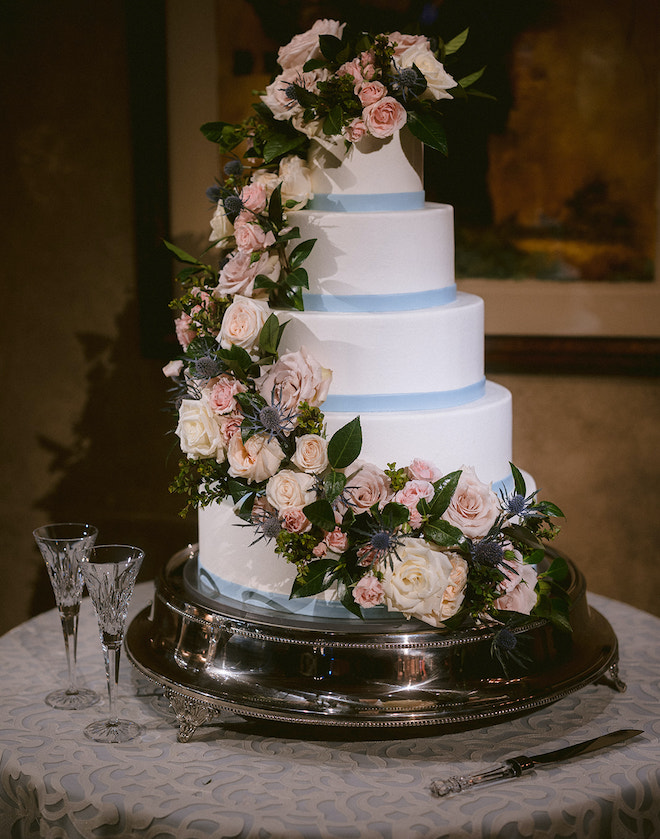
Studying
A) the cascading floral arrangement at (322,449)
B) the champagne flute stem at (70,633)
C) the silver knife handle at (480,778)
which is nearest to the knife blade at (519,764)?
the silver knife handle at (480,778)

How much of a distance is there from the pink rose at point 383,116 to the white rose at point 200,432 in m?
0.59

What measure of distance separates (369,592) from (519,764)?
369 millimetres

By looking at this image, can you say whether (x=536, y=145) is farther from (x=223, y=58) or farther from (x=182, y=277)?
(x=182, y=277)

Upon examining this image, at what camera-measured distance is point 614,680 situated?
1.99 meters

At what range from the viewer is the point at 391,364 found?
1.89 metres

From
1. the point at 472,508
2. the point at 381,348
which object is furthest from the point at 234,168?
the point at 472,508

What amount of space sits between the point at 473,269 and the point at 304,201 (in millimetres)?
1298

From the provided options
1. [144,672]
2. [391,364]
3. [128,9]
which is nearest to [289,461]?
[391,364]

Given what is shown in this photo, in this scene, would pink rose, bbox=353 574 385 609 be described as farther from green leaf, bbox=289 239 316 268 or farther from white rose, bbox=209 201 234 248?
white rose, bbox=209 201 234 248

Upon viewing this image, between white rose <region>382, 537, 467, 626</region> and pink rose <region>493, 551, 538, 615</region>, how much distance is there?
0.08m

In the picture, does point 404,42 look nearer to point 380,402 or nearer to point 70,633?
point 380,402

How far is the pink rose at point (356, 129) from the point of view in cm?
186

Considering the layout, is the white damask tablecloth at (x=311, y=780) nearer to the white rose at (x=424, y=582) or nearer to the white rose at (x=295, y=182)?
the white rose at (x=424, y=582)

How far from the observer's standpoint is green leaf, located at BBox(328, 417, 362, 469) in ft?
5.70
